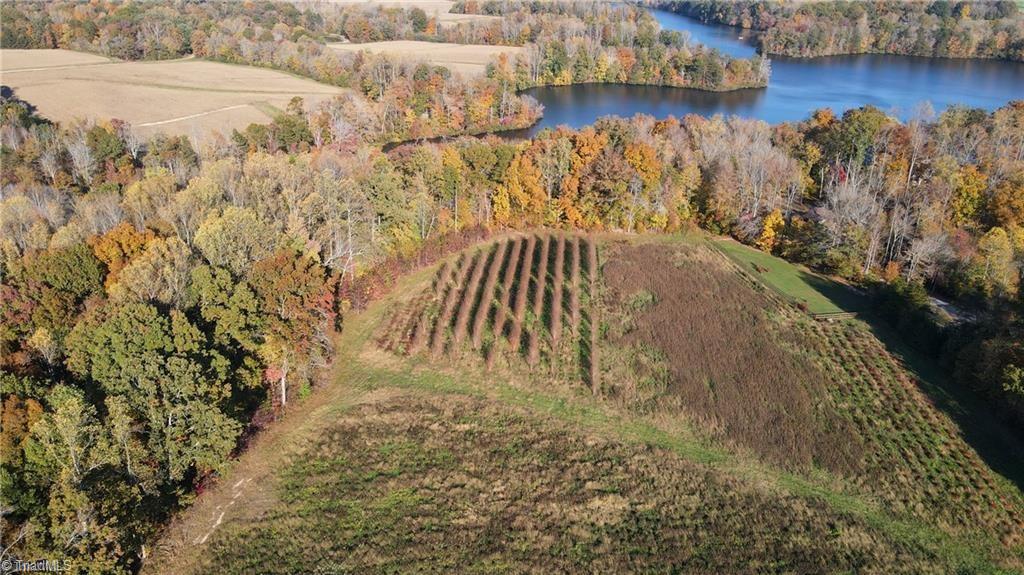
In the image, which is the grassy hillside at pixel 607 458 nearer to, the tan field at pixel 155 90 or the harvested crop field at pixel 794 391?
the harvested crop field at pixel 794 391

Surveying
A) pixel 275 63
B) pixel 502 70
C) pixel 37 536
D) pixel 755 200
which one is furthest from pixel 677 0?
pixel 37 536

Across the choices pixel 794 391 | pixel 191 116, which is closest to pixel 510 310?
pixel 794 391

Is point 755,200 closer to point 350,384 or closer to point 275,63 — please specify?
point 350,384

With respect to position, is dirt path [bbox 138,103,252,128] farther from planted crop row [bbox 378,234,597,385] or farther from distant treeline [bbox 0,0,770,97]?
planted crop row [bbox 378,234,597,385]

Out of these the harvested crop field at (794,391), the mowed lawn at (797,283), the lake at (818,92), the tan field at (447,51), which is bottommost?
the harvested crop field at (794,391)

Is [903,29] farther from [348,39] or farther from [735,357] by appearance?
[735,357]

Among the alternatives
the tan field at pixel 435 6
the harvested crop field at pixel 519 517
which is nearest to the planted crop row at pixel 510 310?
the harvested crop field at pixel 519 517
